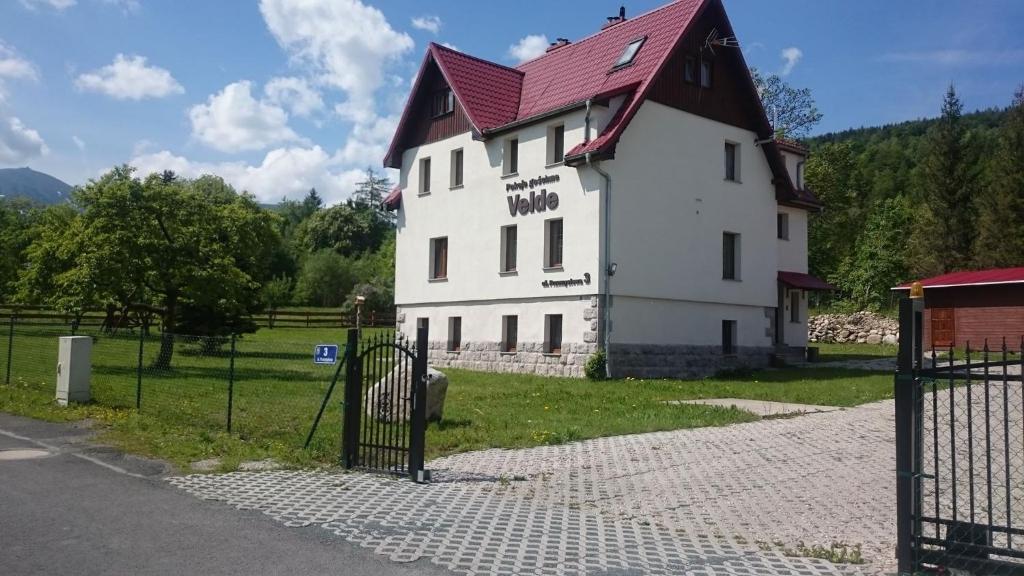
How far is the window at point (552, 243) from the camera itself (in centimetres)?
2609

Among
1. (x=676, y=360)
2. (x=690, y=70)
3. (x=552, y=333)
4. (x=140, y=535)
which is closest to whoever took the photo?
(x=140, y=535)

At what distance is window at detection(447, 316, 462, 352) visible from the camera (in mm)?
29864

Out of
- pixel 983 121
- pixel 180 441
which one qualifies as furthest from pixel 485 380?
pixel 983 121

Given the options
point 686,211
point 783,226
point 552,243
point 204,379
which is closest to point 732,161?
point 686,211

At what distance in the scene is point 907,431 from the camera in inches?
231

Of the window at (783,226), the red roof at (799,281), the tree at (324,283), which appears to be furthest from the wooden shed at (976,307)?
the tree at (324,283)

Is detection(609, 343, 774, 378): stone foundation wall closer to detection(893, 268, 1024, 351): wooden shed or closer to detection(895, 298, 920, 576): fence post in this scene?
detection(893, 268, 1024, 351): wooden shed

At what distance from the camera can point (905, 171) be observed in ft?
269

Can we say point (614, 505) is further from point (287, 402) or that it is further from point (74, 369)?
point (74, 369)

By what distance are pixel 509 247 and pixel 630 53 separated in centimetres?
733

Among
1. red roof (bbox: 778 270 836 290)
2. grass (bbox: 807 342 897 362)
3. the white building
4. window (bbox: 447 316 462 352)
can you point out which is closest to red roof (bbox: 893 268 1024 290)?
grass (bbox: 807 342 897 362)

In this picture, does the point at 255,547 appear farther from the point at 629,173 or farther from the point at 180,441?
the point at 629,173

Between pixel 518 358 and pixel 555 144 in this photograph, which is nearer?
pixel 555 144

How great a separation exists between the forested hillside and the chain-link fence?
4289 centimetres
